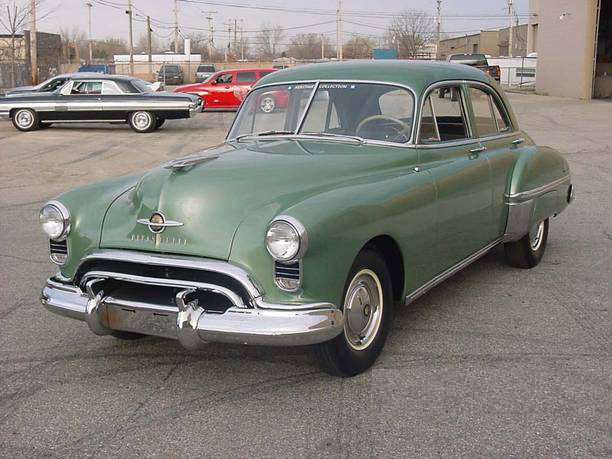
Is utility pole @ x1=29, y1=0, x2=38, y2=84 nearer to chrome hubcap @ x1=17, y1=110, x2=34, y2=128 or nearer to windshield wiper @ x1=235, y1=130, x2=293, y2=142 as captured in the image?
chrome hubcap @ x1=17, y1=110, x2=34, y2=128

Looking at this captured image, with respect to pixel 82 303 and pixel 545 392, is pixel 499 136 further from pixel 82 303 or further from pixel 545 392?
pixel 82 303

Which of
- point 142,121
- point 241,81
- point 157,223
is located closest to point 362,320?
point 157,223

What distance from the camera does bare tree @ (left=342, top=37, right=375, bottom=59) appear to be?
96.3 metres

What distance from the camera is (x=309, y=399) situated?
3.78 metres

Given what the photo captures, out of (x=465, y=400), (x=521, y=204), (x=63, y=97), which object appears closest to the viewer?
(x=465, y=400)

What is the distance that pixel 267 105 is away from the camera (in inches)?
212

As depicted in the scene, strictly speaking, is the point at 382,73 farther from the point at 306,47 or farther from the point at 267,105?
the point at 306,47

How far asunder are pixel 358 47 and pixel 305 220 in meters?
100

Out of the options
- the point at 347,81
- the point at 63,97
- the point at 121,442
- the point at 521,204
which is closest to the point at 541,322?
the point at 521,204

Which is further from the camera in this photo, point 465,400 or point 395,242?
point 395,242

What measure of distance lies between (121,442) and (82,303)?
2.88 feet

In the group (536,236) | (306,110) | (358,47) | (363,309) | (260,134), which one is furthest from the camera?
(358,47)

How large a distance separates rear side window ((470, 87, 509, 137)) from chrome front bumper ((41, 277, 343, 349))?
256 centimetres

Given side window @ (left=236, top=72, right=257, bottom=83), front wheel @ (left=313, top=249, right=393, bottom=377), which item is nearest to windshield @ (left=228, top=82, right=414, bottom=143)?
front wheel @ (left=313, top=249, right=393, bottom=377)
